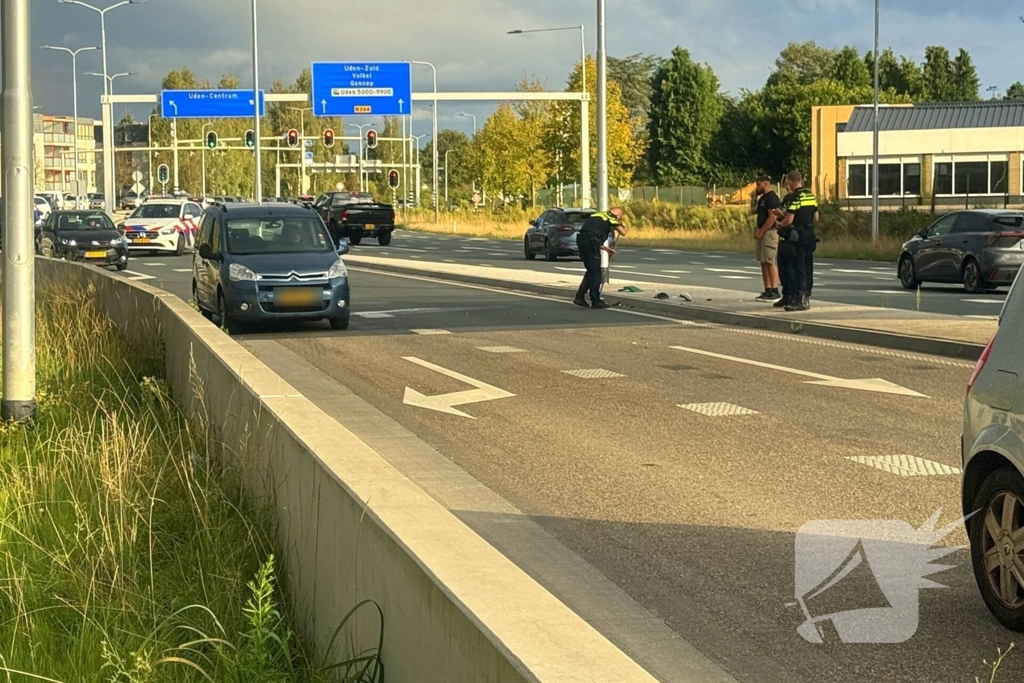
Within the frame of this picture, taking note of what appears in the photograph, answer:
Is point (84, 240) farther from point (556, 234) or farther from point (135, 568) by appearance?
point (135, 568)

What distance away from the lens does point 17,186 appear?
10.4m

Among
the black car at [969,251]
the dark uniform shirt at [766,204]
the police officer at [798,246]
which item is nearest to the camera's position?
the police officer at [798,246]

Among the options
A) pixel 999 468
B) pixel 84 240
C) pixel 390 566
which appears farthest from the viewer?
pixel 84 240

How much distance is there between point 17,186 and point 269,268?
965 cm

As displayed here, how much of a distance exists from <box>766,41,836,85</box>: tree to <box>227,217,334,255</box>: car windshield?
11994 centimetres

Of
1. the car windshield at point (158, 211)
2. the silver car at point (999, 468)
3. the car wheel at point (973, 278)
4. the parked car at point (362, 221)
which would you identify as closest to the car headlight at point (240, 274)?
the car wheel at point (973, 278)

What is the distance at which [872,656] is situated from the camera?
5418 mm

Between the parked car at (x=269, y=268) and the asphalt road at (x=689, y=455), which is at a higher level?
the parked car at (x=269, y=268)

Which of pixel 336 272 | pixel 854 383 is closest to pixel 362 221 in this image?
pixel 336 272

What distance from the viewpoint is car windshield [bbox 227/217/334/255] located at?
2094cm

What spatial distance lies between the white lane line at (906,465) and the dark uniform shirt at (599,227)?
45.8 ft

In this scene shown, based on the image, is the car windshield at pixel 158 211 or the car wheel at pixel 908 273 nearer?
the car wheel at pixel 908 273

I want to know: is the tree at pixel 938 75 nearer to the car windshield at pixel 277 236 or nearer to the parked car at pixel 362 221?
the parked car at pixel 362 221

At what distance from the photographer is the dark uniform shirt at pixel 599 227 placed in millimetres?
23441
